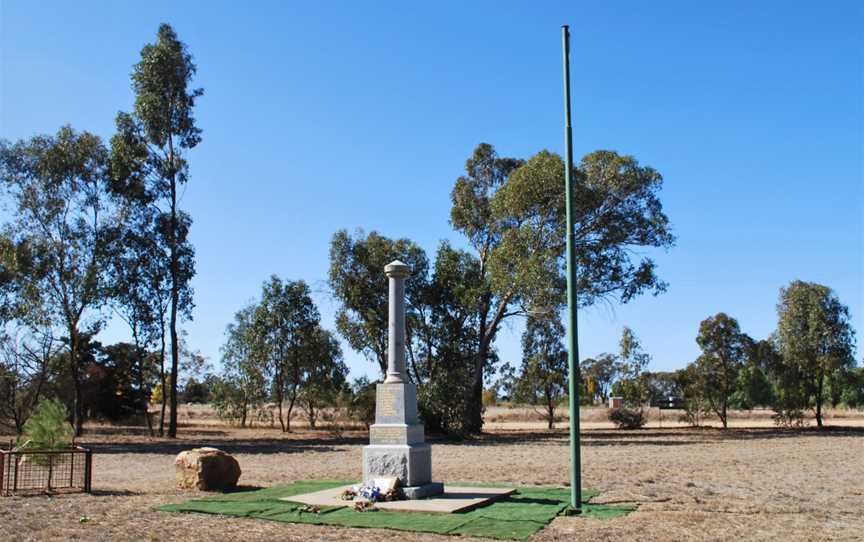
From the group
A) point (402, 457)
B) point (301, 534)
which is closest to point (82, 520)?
point (301, 534)

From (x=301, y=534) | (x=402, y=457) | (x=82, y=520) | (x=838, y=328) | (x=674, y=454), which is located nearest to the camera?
(x=301, y=534)

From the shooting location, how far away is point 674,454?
22.9 metres

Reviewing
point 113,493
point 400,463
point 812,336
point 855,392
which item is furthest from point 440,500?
point 855,392

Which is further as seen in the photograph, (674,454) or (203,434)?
(203,434)

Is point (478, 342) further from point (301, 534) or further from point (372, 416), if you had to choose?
point (301, 534)

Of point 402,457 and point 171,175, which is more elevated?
point 171,175

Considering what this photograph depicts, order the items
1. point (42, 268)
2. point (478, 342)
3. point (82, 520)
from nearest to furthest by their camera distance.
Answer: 1. point (82, 520)
2. point (42, 268)
3. point (478, 342)

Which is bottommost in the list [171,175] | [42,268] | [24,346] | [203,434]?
[203,434]

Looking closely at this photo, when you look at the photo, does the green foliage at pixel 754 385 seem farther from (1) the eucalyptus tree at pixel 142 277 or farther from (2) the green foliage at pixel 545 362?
(1) the eucalyptus tree at pixel 142 277

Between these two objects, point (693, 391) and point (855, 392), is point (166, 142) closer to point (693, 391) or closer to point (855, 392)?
point (693, 391)

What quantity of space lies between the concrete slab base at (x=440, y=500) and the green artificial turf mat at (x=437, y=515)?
0.48 ft

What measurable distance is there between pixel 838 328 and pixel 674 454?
983 inches

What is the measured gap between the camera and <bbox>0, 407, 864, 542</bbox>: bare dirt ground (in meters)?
9.45

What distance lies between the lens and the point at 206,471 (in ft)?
45.5
